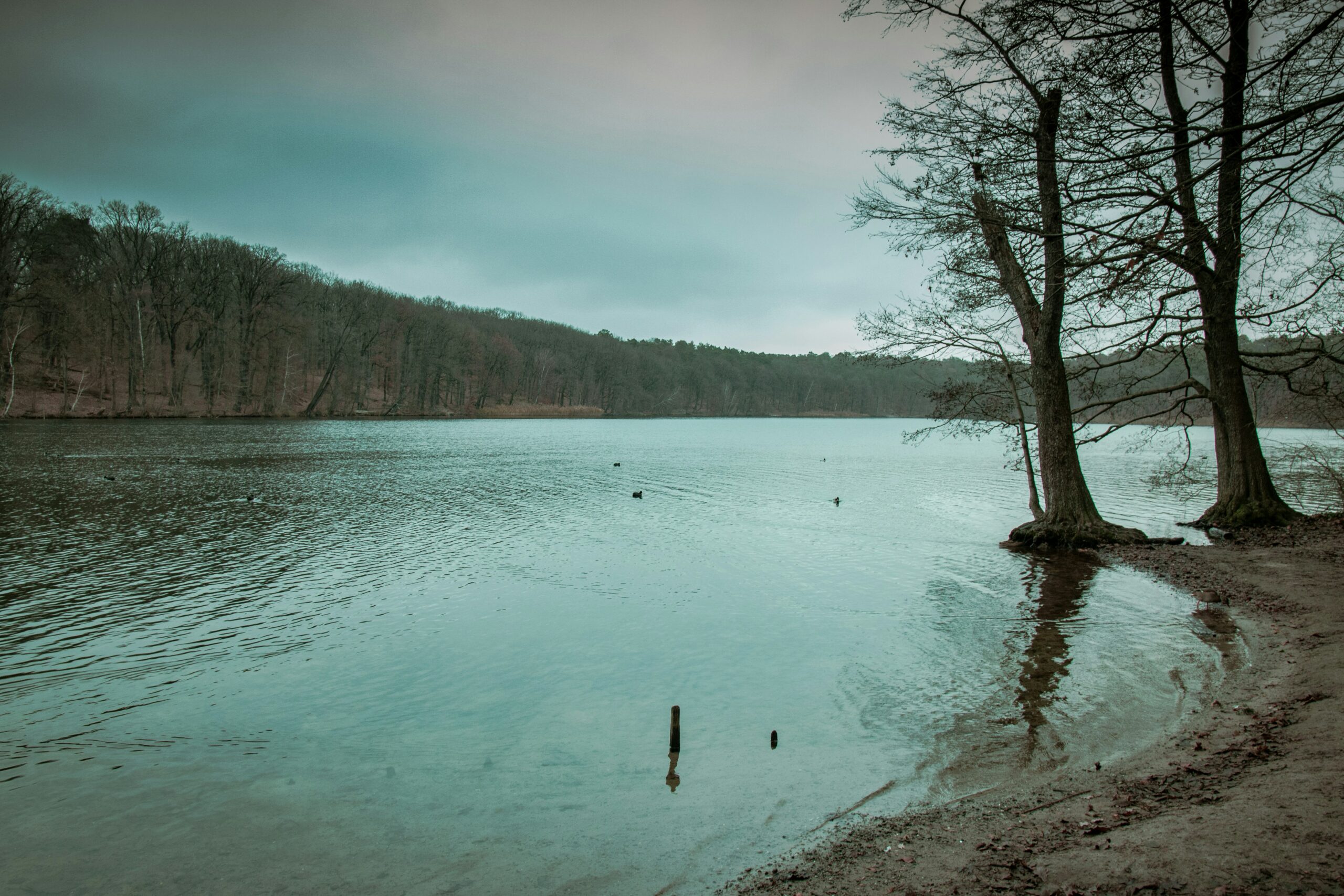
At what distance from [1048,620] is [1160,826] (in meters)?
7.52

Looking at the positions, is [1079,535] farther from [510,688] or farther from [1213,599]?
[510,688]

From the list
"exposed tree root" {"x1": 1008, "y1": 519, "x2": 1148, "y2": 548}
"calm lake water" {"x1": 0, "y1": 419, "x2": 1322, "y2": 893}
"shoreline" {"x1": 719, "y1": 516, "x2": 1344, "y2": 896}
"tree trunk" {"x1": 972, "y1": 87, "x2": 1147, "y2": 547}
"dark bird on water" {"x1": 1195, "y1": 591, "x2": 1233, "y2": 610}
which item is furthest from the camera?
"exposed tree root" {"x1": 1008, "y1": 519, "x2": 1148, "y2": 548}

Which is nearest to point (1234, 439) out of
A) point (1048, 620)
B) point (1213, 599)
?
point (1213, 599)

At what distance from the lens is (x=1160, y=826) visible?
171 inches

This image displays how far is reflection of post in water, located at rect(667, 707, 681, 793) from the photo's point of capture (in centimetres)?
630

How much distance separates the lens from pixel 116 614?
1113 centimetres

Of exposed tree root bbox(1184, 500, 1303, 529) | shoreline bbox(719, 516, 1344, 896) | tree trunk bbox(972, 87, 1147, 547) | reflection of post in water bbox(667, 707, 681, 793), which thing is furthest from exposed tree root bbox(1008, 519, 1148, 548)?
reflection of post in water bbox(667, 707, 681, 793)

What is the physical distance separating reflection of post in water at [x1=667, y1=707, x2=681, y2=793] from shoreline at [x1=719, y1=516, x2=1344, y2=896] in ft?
5.07

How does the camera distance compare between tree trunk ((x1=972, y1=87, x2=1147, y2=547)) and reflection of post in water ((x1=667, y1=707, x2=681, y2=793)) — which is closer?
reflection of post in water ((x1=667, y1=707, x2=681, y2=793))

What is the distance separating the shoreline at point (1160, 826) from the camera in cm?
373

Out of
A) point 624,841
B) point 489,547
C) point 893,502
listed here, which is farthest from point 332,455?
point 624,841

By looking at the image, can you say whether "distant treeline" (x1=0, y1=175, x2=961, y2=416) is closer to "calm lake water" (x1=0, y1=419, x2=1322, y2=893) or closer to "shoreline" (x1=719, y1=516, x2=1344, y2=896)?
"calm lake water" (x1=0, y1=419, x2=1322, y2=893)

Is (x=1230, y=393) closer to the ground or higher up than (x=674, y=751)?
higher up

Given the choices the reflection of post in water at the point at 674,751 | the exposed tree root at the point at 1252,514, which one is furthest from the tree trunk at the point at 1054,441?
the reflection of post in water at the point at 674,751
